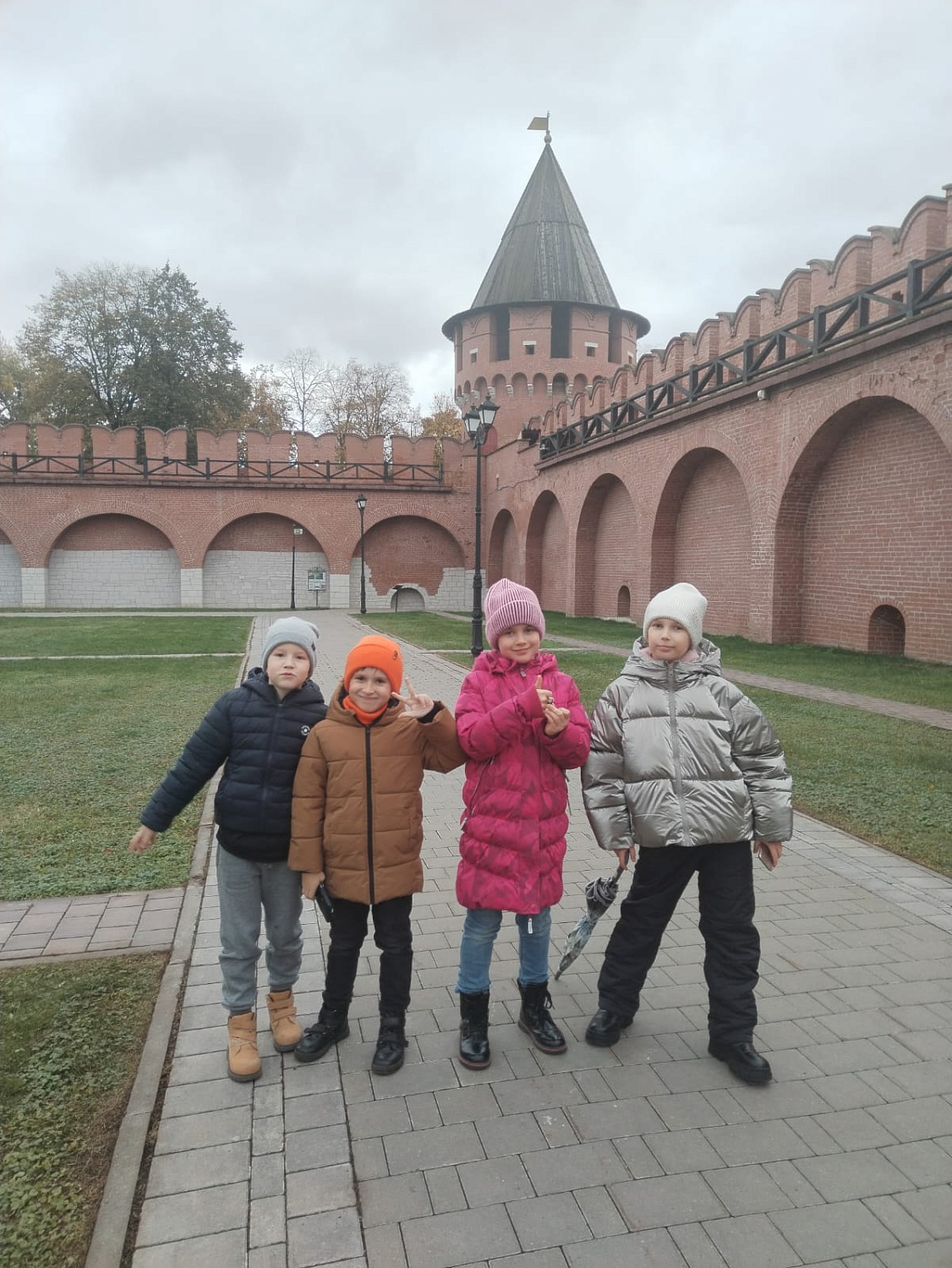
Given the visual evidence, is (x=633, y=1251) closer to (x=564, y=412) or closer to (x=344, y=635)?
(x=344, y=635)

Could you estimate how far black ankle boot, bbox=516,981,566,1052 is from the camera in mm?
3097

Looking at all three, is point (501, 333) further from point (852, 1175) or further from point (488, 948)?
point (852, 1175)

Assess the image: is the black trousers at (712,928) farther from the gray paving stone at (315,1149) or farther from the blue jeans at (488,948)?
the gray paving stone at (315,1149)

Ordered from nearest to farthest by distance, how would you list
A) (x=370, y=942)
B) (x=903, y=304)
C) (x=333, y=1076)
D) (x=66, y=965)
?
(x=333, y=1076) < (x=66, y=965) < (x=370, y=942) < (x=903, y=304)

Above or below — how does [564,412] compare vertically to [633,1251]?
above

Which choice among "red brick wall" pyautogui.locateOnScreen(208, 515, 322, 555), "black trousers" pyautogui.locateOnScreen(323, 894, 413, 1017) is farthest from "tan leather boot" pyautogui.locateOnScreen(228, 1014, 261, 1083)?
"red brick wall" pyautogui.locateOnScreen(208, 515, 322, 555)

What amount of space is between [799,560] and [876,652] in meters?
2.60

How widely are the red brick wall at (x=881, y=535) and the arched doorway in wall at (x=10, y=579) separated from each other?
30646mm

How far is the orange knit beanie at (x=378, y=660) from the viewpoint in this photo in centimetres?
295

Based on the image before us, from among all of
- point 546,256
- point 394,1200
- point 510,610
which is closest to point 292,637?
point 510,610

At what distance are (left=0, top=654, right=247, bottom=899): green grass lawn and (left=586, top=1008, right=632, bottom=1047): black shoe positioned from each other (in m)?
2.66

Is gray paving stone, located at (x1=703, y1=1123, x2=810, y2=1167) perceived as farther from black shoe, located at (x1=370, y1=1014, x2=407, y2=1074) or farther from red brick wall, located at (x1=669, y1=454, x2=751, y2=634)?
red brick wall, located at (x1=669, y1=454, x2=751, y2=634)

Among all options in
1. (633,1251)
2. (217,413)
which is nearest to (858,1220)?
(633,1251)

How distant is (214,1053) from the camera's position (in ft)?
10.0
